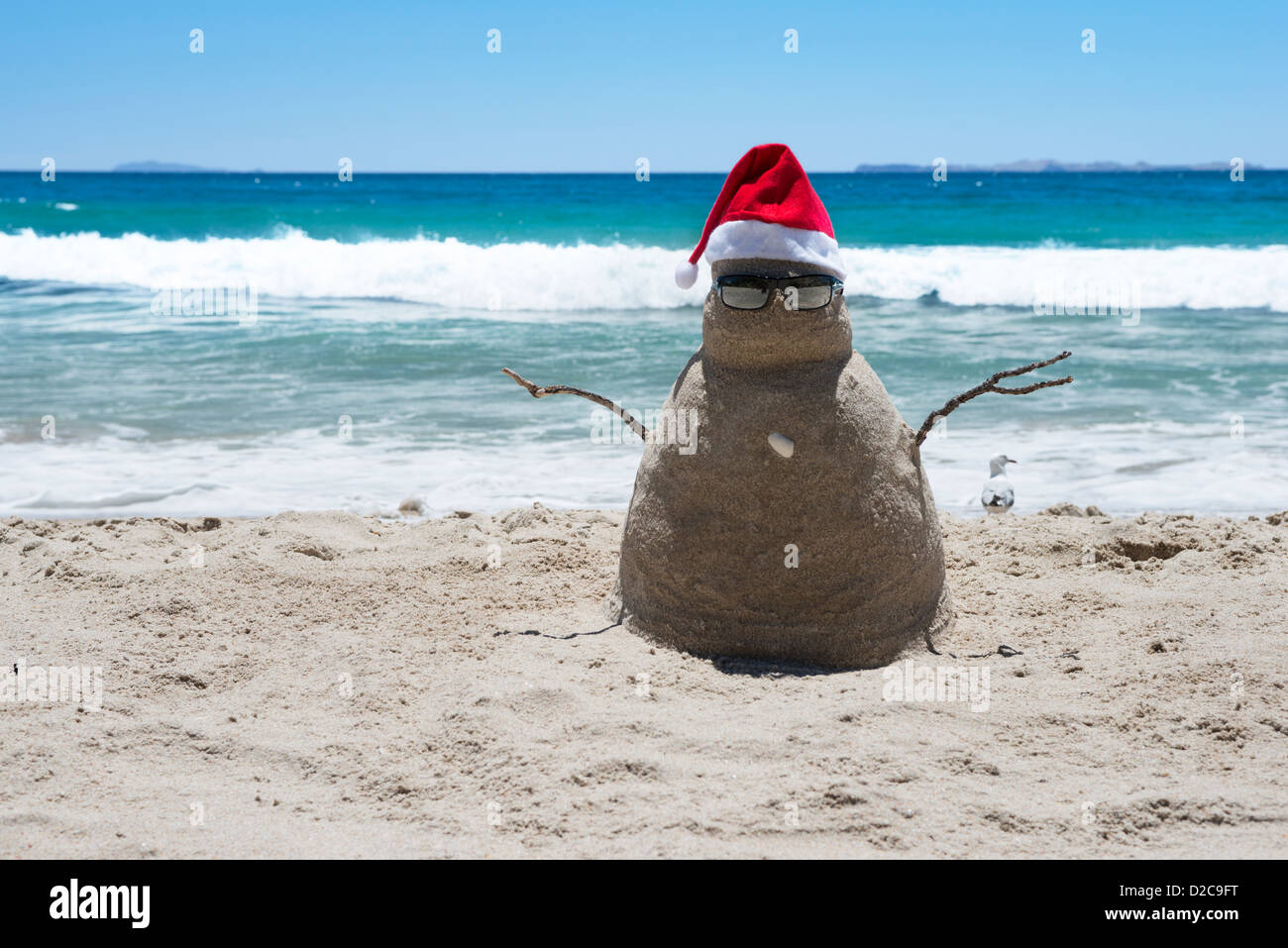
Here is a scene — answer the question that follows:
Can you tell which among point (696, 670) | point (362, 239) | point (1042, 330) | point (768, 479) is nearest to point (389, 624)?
point (696, 670)

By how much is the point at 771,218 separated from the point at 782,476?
0.80m

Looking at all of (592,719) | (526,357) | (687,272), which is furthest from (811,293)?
(526,357)

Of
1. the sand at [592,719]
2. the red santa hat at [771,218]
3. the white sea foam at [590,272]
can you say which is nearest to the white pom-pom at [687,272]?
the red santa hat at [771,218]

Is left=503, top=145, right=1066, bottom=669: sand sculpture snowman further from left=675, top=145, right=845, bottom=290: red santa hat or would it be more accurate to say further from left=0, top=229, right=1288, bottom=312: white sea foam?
left=0, top=229, right=1288, bottom=312: white sea foam

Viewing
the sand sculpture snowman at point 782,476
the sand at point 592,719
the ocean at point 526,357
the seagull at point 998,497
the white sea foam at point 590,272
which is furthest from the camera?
the white sea foam at point 590,272

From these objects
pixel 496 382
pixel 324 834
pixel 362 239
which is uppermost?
pixel 362 239

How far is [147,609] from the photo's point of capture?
402 centimetres

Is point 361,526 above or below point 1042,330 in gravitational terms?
below

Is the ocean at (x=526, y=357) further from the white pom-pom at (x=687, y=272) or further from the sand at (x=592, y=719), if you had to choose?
the white pom-pom at (x=687, y=272)

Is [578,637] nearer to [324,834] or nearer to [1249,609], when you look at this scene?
[324,834]

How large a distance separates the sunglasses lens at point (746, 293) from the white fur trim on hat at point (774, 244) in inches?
3.4

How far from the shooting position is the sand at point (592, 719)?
2.52 m

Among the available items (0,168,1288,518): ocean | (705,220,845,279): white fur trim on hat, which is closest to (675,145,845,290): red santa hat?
(705,220,845,279): white fur trim on hat

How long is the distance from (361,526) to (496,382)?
4797mm
